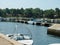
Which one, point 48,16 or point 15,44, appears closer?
point 15,44

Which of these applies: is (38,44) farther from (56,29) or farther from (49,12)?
(49,12)

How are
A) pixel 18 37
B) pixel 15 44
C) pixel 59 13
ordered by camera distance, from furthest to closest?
pixel 59 13
pixel 18 37
pixel 15 44

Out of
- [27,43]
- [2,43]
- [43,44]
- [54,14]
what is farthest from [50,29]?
[54,14]

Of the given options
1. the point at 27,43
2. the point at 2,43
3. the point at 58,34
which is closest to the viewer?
the point at 2,43

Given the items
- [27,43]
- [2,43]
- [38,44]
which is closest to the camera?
[2,43]

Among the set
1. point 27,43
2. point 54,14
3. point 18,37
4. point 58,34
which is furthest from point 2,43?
point 54,14

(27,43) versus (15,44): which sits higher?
(15,44)

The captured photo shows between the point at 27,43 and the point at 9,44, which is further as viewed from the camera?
the point at 27,43

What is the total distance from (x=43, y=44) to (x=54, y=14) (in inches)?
5695

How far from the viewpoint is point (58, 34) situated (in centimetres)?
6153

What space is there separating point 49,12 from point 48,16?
4.22m

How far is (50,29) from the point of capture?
65125mm

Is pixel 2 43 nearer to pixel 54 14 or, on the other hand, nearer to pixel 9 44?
pixel 9 44

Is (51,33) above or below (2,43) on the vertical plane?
below
